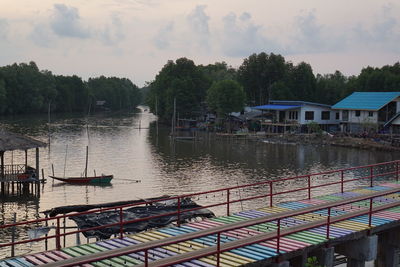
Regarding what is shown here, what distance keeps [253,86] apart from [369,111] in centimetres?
4481

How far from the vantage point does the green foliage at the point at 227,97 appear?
108375 mm

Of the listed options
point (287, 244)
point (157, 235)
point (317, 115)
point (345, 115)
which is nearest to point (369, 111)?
point (345, 115)

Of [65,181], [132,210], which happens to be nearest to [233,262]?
[132,210]

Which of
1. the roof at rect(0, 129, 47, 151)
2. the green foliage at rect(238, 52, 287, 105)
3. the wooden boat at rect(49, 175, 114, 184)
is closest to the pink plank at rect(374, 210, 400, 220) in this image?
the roof at rect(0, 129, 47, 151)

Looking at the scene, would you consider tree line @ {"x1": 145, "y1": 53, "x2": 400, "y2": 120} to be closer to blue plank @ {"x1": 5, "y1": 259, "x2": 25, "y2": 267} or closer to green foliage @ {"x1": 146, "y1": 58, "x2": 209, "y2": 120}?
green foliage @ {"x1": 146, "y1": 58, "x2": 209, "y2": 120}

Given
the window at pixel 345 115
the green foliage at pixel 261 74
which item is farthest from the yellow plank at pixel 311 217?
the green foliage at pixel 261 74

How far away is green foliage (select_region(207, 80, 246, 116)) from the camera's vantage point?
108375mm

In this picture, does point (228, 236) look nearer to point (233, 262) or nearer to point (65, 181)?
point (233, 262)

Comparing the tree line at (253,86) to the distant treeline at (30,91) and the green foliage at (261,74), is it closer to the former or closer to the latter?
the green foliage at (261,74)

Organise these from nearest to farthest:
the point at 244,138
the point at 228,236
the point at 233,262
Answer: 1. the point at 233,262
2. the point at 228,236
3. the point at 244,138

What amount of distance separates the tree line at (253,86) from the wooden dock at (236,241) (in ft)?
292

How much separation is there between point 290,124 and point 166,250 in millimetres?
85687

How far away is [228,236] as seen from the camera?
17.4 meters

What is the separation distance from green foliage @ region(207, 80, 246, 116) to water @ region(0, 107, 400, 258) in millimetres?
14225
